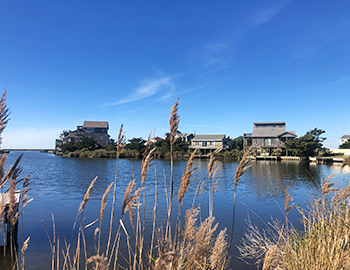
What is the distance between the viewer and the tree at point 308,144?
156 ft

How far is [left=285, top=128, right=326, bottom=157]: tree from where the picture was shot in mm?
47688

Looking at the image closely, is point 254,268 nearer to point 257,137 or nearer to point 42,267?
point 42,267

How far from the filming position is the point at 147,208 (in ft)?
43.9

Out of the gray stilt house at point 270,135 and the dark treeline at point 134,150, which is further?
the dark treeline at point 134,150

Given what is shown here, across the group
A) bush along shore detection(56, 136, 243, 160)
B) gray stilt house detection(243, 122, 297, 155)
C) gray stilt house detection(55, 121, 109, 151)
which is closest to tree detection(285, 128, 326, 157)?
gray stilt house detection(243, 122, 297, 155)

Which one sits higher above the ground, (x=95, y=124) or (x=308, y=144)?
(x=95, y=124)

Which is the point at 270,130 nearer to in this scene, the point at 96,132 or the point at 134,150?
the point at 134,150

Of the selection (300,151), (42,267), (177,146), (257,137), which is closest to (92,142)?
(177,146)

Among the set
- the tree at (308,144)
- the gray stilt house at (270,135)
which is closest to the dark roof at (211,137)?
the gray stilt house at (270,135)

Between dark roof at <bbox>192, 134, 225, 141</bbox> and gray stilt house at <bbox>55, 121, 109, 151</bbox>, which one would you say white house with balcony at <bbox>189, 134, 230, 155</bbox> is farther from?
gray stilt house at <bbox>55, 121, 109, 151</bbox>

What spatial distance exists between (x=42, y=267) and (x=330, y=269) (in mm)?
6866

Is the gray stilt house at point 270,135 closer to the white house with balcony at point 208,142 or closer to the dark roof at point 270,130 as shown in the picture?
the dark roof at point 270,130

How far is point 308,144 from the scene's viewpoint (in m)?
47.3

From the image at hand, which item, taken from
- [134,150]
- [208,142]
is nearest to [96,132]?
[134,150]
